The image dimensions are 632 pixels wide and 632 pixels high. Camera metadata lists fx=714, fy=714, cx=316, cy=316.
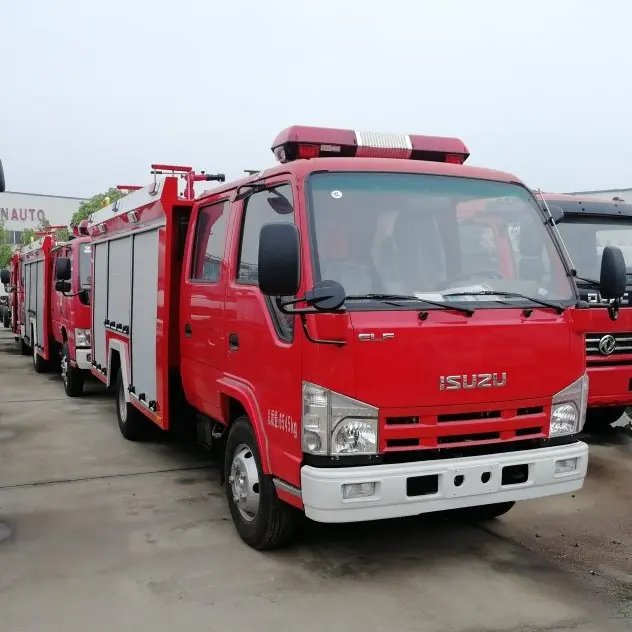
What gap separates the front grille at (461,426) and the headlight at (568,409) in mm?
66

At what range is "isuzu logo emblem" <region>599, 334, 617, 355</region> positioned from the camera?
21.5 feet

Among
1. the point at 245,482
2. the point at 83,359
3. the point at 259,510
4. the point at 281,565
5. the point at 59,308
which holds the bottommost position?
the point at 281,565

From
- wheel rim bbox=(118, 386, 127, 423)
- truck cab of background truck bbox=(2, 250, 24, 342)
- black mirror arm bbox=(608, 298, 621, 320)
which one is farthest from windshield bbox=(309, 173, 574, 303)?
truck cab of background truck bbox=(2, 250, 24, 342)

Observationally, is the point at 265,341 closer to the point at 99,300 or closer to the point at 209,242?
the point at 209,242

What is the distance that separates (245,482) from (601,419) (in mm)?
5207

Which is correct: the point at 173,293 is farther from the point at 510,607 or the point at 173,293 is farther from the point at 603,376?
the point at 603,376

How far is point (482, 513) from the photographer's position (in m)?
5.02

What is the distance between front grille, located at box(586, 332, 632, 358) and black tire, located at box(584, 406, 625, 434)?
5.06 ft

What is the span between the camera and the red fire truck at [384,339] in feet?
11.6

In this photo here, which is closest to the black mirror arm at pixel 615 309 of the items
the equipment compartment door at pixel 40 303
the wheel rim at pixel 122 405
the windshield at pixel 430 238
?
the windshield at pixel 430 238

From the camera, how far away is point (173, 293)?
5.52m

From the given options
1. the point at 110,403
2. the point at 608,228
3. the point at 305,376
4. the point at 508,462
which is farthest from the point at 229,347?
the point at 110,403

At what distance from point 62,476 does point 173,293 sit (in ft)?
6.35

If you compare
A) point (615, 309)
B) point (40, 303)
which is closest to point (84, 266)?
point (40, 303)
